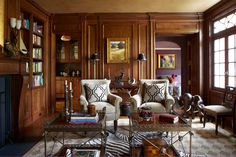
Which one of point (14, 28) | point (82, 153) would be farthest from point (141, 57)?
point (82, 153)

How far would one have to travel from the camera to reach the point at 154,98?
474 cm

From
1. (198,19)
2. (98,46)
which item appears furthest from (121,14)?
(198,19)

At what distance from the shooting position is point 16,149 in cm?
350

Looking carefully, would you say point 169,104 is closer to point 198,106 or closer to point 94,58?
point 198,106

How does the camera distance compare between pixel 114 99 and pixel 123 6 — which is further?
pixel 123 6

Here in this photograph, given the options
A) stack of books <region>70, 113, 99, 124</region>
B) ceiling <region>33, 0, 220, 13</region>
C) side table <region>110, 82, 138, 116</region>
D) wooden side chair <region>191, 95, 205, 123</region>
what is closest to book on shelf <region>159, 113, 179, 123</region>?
stack of books <region>70, 113, 99, 124</region>

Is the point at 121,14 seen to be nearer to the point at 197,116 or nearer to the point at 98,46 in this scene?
the point at 98,46

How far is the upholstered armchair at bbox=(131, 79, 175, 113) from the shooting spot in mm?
4410

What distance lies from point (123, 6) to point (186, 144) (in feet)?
11.9

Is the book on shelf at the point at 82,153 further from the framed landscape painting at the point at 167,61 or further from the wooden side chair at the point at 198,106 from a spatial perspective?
the framed landscape painting at the point at 167,61

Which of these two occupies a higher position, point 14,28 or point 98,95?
point 14,28

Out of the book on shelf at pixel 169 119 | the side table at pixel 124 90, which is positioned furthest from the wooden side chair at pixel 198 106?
the book on shelf at pixel 169 119

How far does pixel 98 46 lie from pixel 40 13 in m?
1.70

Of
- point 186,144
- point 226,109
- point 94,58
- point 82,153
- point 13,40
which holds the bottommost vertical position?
point 186,144
